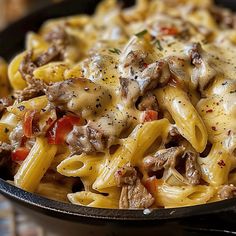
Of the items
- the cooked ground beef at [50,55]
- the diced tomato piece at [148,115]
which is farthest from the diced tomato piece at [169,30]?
the diced tomato piece at [148,115]

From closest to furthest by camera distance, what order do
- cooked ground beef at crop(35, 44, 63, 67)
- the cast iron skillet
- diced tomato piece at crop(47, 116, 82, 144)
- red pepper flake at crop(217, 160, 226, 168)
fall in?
the cast iron skillet → red pepper flake at crop(217, 160, 226, 168) → diced tomato piece at crop(47, 116, 82, 144) → cooked ground beef at crop(35, 44, 63, 67)

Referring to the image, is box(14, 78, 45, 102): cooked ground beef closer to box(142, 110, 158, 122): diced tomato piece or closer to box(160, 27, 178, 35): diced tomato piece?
box(142, 110, 158, 122): diced tomato piece

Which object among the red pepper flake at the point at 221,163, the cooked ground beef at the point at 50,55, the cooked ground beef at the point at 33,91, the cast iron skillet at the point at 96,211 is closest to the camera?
the cast iron skillet at the point at 96,211

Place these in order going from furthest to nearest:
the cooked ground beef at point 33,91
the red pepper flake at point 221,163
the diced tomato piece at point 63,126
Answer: the cooked ground beef at point 33,91 < the diced tomato piece at point 63,126 < the red pepper flake at point 221,163

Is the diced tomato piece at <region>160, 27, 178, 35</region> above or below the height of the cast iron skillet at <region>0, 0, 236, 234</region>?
above

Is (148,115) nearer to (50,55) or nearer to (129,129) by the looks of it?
(129,129)

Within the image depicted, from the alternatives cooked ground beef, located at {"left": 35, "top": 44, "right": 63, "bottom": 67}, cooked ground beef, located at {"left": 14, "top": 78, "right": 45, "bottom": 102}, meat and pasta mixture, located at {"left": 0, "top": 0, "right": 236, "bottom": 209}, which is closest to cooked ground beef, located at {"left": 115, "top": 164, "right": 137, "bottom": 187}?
meat and pasta mixture, located at {"left": 0, "top": 0, "right": 236, "bottom": 209}

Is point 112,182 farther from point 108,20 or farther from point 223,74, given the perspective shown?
point 108,20

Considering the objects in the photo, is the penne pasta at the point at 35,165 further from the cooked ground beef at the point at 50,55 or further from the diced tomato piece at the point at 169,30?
the diced tomato piece at the point at 169,30
